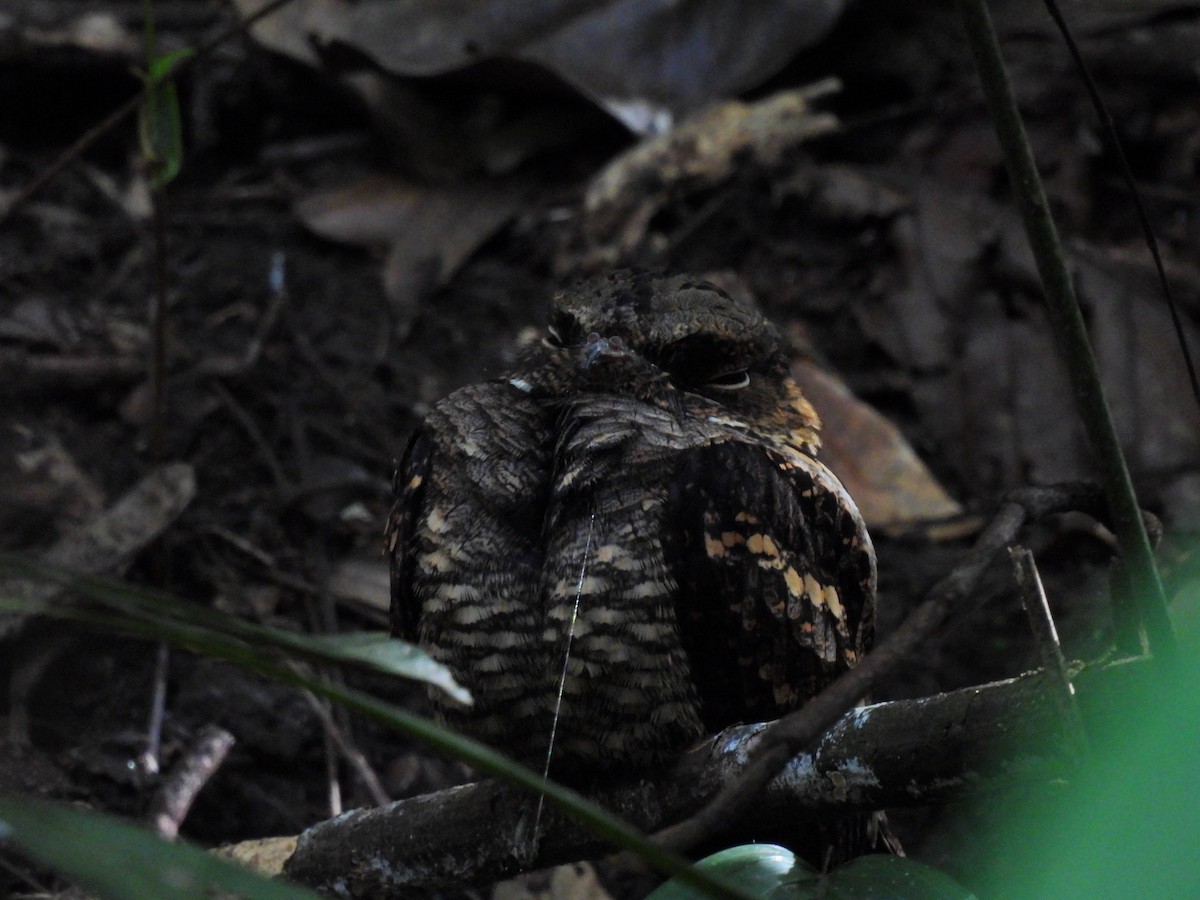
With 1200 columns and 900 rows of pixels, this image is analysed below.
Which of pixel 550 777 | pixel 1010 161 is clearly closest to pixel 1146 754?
pixel 1010 161

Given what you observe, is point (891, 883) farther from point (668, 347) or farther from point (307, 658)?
point (668, 347)

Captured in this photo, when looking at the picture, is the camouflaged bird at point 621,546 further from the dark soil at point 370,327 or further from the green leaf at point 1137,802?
the dark soil at point 370,327

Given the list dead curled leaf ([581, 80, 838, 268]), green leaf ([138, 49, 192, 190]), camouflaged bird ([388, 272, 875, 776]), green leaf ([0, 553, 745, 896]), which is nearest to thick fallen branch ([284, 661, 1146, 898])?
camouflaged bird ([388, 272, 875, 776])

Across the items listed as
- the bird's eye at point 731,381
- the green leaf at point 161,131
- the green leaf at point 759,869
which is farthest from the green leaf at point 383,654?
the green leaf at point 161,131

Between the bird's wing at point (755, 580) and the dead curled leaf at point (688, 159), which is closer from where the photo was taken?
the bird's wing at point (755, 580)

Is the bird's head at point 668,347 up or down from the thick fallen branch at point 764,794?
up

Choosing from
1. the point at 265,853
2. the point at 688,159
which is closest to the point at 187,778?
the point at 265,853

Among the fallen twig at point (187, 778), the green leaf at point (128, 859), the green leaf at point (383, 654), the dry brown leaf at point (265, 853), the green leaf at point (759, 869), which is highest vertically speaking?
the green leaf at point (383, 654)
